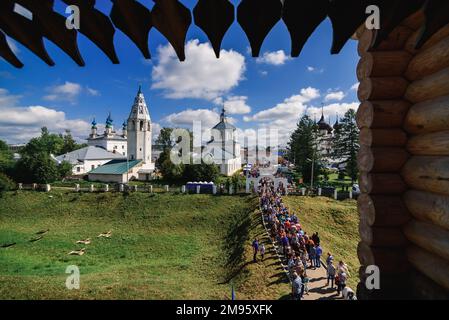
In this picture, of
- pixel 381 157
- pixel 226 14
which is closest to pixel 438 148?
pixel 381 157

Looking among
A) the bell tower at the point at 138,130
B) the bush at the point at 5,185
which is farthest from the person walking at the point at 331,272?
the bell tower at the point at 138,130

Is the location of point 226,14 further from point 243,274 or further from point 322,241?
point 322,241

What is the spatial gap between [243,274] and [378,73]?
1103cm

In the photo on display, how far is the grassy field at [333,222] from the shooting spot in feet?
54.5

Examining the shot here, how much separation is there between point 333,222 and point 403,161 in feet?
69.0

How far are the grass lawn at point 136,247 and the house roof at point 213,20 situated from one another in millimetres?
9616

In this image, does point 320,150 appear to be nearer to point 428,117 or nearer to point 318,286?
point 318,286

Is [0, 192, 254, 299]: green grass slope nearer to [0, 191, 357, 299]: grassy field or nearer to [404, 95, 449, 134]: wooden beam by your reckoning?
[0, 191, 357, 299]: grassy field

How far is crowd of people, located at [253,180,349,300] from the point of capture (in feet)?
30.1

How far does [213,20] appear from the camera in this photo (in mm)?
1575

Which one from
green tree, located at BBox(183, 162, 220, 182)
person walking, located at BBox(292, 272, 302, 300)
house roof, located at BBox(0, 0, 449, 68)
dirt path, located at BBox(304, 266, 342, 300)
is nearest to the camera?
house roof, located at BBox(0, 0, 449, 68)

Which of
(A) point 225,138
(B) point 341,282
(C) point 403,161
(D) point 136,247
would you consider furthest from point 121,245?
(A) point 225,138

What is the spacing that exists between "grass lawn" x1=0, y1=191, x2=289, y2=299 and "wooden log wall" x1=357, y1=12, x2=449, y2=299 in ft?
23.7

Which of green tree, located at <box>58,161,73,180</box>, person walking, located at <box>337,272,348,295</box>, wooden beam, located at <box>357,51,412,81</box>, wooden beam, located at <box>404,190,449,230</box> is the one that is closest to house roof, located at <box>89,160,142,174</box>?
green tree, located at <box>58,161,73,180</box>
